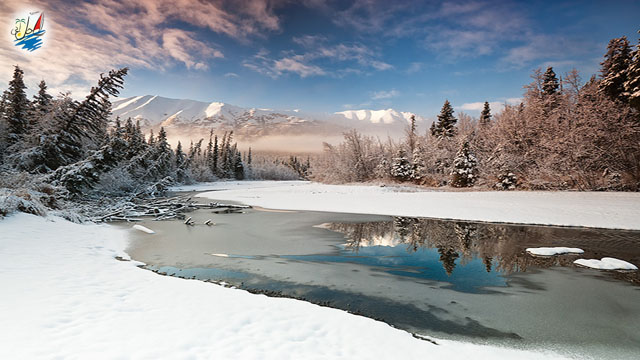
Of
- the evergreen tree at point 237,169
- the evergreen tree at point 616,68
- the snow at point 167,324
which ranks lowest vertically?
the snow at point 167,324

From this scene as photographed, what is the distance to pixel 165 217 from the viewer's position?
15570mm

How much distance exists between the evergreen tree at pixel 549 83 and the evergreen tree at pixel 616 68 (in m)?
4.58

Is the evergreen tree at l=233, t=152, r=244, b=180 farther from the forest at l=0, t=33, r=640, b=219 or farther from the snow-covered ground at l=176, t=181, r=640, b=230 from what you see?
the snow-covered ground at l=176, t=181, r=640, b=230

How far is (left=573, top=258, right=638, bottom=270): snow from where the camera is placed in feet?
25.3

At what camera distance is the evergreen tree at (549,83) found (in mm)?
31359

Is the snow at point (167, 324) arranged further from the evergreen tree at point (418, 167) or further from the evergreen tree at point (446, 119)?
the evergreen tree at point (446, 119)

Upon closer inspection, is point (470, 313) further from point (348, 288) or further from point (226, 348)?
point (226, 348)

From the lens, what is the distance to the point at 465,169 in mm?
35375

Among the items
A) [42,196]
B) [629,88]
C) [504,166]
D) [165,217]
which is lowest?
[165,217]

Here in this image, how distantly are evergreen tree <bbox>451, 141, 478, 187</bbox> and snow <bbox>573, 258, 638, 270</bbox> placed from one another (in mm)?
28741

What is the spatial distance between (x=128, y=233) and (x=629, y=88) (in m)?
31.0

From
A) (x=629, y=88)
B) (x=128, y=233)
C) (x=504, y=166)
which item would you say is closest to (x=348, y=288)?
(x=128, y=233)

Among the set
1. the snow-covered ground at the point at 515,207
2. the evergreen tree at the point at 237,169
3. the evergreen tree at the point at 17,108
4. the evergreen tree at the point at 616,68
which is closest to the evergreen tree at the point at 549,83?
the evergreen tree at the point at 616,68

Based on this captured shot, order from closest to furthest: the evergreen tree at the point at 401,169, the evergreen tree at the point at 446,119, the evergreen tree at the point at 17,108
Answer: the evergreen tree at the point at 17,108, the evergreen tree at the point at 401,169, the evergreen tree at the point at 446,119
